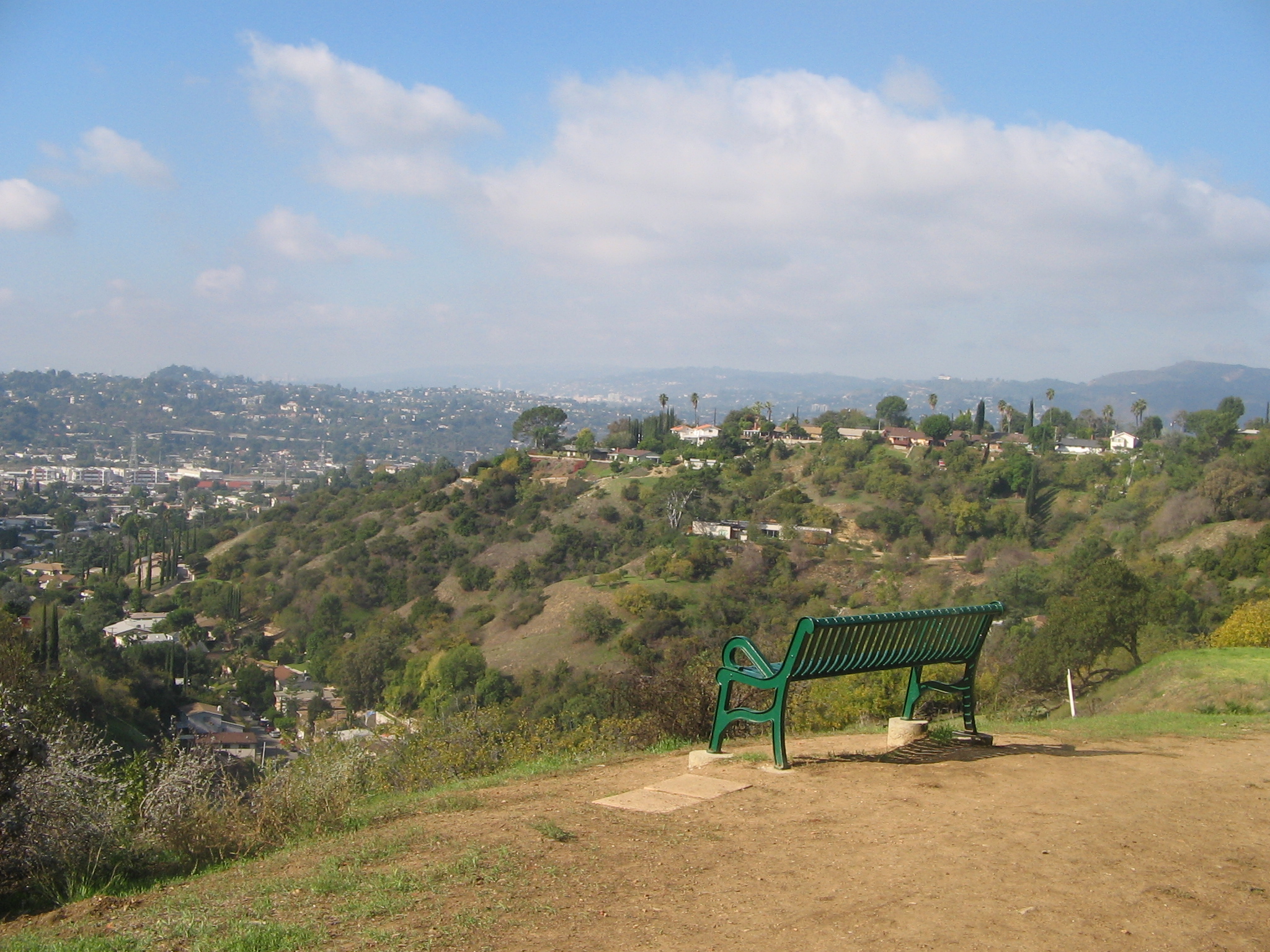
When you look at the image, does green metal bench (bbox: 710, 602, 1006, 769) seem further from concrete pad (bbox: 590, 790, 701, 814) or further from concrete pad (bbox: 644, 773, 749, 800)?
concrete pad (bbox: 590, 790, 701, 814)

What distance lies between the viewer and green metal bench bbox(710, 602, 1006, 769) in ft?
17.5

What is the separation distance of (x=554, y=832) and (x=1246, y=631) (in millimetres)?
15592

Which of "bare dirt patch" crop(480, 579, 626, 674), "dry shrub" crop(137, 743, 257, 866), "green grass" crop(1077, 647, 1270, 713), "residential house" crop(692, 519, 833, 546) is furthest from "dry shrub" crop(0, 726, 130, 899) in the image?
"residential house" crop(692, 519, 833, 546)

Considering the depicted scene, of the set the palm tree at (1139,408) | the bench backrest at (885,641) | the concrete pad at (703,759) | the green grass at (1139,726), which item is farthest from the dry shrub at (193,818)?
the palm tree at (1139,408)

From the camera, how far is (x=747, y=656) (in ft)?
19.2

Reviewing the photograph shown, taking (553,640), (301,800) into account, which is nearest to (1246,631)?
(301,800)

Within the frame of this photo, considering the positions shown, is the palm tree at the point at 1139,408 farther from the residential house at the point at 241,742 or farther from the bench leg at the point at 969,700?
the bench leg at the point at 969,700

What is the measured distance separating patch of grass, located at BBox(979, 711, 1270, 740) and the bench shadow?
577mm

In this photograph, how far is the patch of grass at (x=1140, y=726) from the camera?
729 centimetres

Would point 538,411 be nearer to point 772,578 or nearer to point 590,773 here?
point 772,578

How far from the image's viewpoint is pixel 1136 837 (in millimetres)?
4344

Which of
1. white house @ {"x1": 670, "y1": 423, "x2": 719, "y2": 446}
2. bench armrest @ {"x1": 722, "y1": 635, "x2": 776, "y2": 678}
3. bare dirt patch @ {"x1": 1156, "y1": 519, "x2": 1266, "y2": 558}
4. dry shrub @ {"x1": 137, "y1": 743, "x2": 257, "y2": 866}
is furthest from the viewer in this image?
white house @ {"x1": 670, "y1": 423, "x2": 719, "y2": 446}

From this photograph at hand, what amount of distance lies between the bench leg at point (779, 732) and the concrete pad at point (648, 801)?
76 centimetres

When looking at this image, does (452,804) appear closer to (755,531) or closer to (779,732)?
(779,732)
